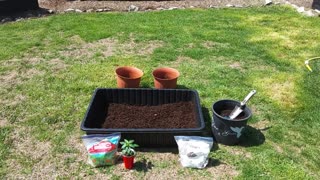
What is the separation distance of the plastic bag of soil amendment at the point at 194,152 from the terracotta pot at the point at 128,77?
4.52ft

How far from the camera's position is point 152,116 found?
429 centimetres

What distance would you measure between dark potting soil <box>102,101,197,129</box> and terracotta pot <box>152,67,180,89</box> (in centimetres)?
38

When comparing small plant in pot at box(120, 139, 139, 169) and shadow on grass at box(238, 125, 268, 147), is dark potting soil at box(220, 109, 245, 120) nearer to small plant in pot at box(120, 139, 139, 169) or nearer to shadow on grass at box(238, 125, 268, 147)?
shadow on grass at box(238, 125, 268, 147)

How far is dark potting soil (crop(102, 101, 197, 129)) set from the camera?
13.4 feet

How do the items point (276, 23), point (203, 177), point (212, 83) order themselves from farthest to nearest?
point (276, 23) < point (212, 83) < point (203, 177)

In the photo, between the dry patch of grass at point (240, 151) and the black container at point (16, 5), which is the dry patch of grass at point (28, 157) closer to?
the dry patch of grass at point (240, 151)

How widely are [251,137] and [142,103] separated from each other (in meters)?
1.41

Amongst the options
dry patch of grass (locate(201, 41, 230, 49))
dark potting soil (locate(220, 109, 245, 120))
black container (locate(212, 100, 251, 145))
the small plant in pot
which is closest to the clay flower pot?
the small plant in pot

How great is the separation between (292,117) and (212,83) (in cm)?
129

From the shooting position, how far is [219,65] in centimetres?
593

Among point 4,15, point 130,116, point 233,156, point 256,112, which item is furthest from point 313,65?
point 4,15

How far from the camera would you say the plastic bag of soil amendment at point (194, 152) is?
3660mm

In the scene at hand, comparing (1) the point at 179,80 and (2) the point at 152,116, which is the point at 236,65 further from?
(2) the point at 152,116

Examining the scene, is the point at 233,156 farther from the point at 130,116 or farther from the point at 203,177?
Answer: the point at 130,116
